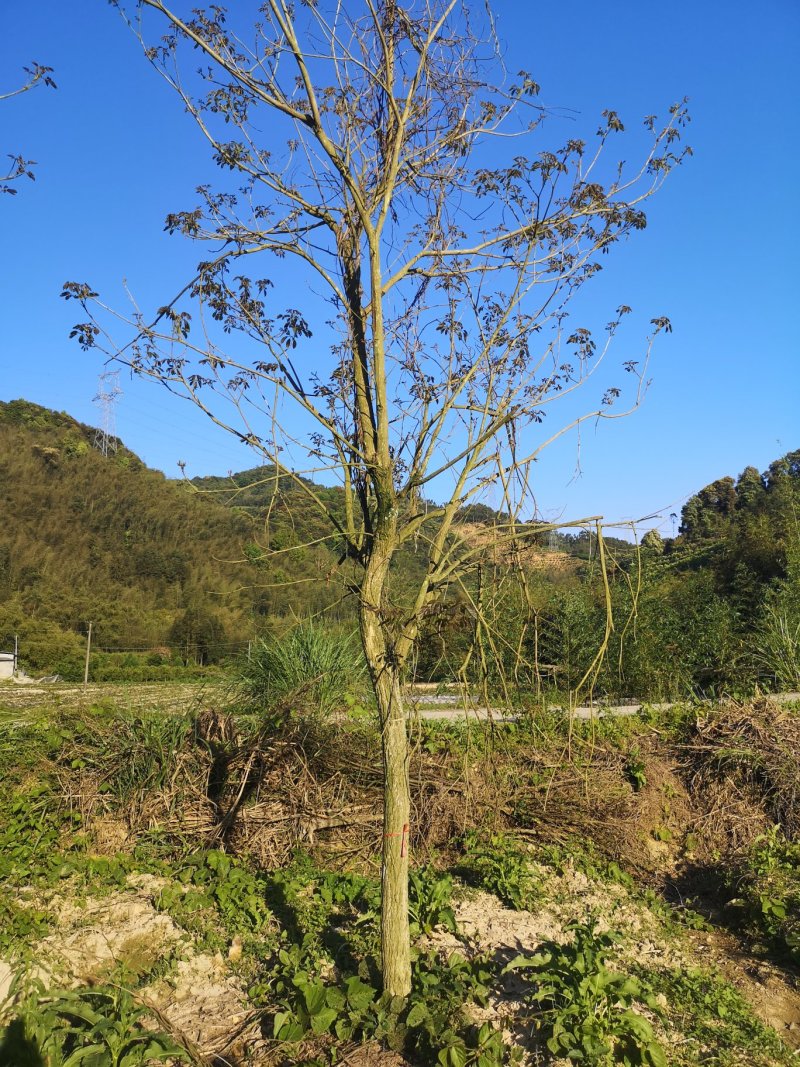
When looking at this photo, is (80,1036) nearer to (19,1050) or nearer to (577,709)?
(19,1050)

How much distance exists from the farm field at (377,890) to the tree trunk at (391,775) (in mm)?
338

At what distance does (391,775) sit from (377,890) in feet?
5.95

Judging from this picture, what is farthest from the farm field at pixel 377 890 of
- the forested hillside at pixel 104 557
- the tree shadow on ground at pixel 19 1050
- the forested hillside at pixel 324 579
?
the forested hillside at pixel 104 557

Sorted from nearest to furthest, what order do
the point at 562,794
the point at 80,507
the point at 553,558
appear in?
1. the point at 553,558
2. the point at 562,794
3. the point at 80,507

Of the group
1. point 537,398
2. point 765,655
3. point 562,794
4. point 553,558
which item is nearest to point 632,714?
point 562,794

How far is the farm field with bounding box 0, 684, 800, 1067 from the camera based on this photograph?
10.5 feet

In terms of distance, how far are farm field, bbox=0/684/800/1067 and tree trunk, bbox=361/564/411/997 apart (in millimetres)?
338

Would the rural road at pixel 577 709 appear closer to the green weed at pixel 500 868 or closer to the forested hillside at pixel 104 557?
the green weed at pixel 500 868

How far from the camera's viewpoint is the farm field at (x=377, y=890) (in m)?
3.20

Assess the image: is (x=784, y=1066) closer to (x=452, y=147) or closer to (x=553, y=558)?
(x=553, y=558)

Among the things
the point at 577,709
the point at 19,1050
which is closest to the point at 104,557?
the point at 577,709

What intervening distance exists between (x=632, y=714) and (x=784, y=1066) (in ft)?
14.1

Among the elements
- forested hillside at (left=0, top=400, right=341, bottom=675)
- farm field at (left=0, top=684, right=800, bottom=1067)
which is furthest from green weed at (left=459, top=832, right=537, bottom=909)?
forested hillside at (left=0, top=400, right=341, bottom=675)

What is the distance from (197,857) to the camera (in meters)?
4.96
